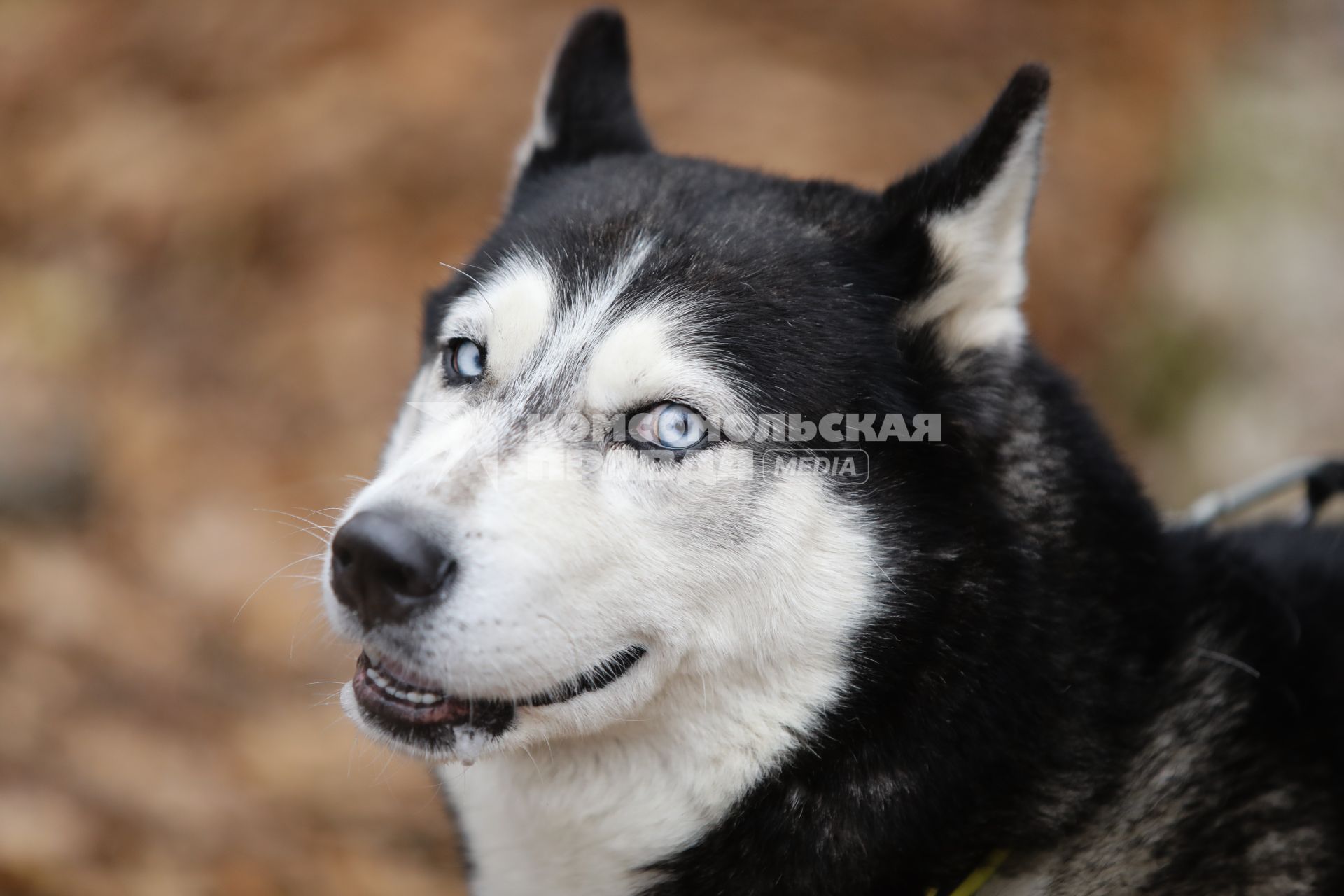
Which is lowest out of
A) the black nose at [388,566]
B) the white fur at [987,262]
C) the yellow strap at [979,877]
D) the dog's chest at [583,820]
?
the yellow strap at [979,877]

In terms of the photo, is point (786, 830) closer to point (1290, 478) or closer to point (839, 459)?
point (839, 459)

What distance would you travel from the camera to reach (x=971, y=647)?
2.69 meters

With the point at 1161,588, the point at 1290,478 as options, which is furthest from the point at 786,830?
the point at 1290,478

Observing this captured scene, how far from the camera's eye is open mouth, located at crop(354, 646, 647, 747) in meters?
2.62

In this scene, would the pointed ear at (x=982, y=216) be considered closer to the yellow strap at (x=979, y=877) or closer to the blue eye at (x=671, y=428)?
the blue eye at (x=671, y=428)

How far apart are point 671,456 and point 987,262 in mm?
938

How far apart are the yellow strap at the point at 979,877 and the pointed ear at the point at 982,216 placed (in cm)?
123

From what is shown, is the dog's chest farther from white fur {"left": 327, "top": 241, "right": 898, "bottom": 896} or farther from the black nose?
the black nose

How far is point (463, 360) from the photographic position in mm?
3002

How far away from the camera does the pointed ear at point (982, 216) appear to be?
8.75 feet

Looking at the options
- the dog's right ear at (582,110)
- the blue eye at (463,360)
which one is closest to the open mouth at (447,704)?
the blue eye at (463,360)

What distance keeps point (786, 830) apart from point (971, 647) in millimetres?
612

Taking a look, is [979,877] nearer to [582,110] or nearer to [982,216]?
[982,216]

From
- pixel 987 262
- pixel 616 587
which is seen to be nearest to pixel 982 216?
pixel 987 262
